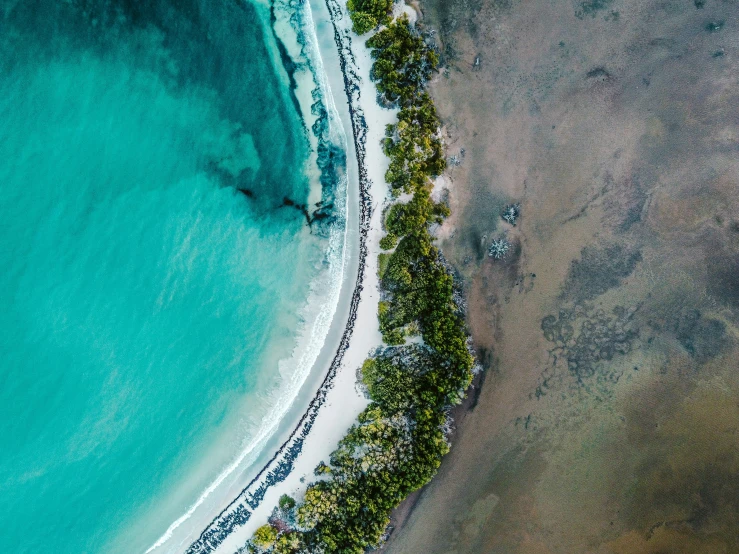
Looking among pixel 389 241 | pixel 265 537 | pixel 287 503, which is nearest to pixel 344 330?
pixel 389 241

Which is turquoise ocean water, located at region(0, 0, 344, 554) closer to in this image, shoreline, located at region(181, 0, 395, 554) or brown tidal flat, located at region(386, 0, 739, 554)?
shoreline, located at region(181, 0, 395, 554)

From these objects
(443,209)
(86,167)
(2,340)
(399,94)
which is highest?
(86,167)

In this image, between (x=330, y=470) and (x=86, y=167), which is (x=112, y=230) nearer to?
(x=86, y=167)

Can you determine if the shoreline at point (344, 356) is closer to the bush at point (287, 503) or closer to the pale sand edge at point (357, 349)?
the pale sand edge at point (357, 349)

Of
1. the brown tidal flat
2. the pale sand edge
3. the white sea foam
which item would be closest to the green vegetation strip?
the pale sand edge

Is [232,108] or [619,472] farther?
[232,108]

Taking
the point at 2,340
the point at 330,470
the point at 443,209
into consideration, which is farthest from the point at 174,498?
the point at 443,209

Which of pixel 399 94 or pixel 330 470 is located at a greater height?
pixel 399 94

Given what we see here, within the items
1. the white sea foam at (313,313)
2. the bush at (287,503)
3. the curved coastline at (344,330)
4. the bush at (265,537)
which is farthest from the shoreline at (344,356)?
the white sea foam at (313,313)
